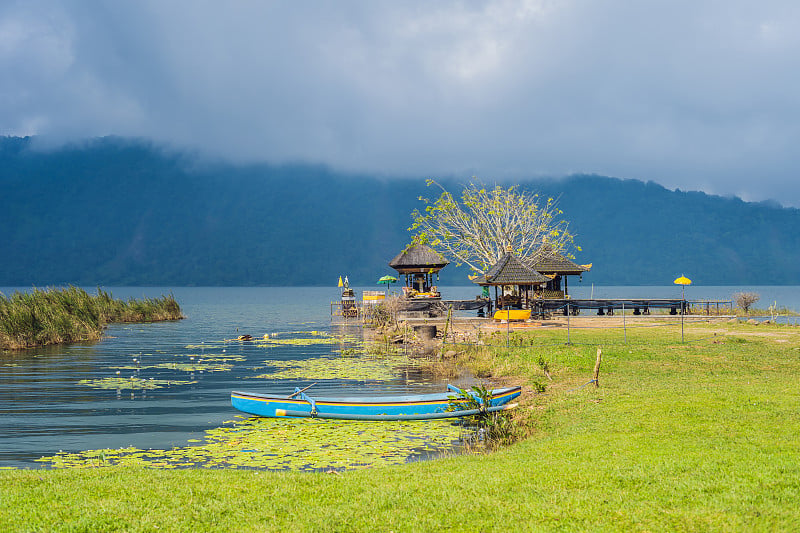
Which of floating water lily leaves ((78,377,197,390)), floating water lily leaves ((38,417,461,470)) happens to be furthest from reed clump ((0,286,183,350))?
floating water lily leaves ((38,417,461,470))

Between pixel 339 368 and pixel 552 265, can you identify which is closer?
pixel 339 368

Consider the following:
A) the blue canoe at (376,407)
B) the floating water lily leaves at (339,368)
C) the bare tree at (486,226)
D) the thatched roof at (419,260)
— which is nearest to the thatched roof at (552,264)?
the bare tree at (486,226)

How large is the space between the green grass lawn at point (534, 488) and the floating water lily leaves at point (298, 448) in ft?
6.70

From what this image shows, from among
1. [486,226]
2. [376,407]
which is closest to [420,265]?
[486,226]

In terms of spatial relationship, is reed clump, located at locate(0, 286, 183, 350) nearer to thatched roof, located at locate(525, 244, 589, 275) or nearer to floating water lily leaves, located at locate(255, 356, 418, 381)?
floating water lily leaves, located at locate(255, 356, 418, 381)

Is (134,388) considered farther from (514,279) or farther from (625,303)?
(625,303)

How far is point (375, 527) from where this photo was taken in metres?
7.40

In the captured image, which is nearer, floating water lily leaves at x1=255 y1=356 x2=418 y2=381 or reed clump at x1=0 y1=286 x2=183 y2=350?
floating water lily leaves at x1=255 y1=356 x2=418 y2=381

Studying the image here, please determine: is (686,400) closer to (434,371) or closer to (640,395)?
(640,395)

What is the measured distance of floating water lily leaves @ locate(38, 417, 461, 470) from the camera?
12.6 metres

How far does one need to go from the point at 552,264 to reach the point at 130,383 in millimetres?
35573

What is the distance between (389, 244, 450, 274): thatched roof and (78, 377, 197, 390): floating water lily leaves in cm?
3172

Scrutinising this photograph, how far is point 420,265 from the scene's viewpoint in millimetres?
55469

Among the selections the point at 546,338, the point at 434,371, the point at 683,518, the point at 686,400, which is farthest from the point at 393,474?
the point at 546,338
